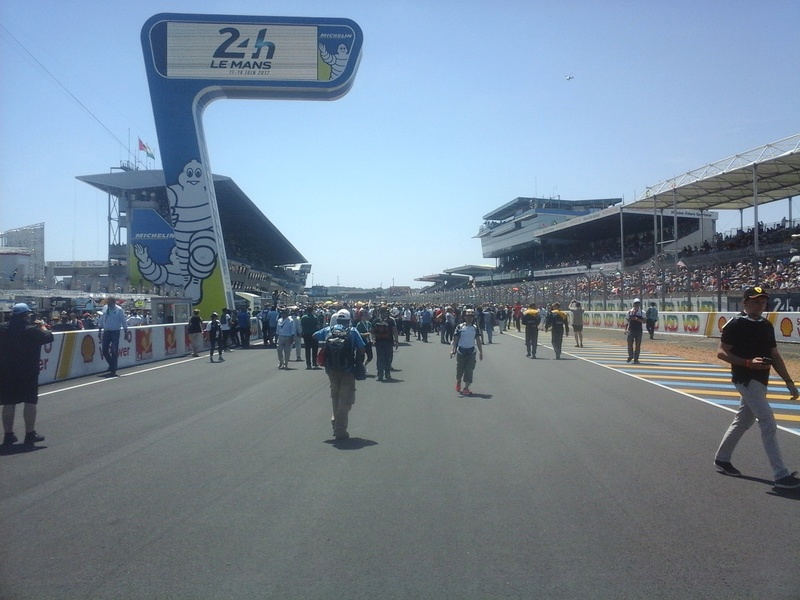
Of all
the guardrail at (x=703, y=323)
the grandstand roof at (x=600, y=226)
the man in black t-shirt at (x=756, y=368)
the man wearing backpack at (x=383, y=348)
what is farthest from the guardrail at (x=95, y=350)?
the grandstand roof at (x=600, y=226)

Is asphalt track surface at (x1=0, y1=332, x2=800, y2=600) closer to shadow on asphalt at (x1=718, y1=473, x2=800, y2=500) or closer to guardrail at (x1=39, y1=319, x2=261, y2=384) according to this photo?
shadow on asphalt at (x1=718, y1=473, x2=800, y2=500)

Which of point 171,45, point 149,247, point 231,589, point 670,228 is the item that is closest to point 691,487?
point 231,589

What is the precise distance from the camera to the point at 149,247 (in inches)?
1559

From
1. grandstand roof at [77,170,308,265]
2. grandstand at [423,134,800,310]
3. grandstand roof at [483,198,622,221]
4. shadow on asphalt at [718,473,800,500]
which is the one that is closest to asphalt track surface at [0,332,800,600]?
shadow on asphalt at [718,473,800,500]

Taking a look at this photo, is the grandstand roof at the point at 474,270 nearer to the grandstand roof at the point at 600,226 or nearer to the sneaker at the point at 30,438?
the grandstand roof at the point at 600,226

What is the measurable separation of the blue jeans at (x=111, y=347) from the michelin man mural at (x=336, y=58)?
71.7ft

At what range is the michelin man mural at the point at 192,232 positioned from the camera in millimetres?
35781

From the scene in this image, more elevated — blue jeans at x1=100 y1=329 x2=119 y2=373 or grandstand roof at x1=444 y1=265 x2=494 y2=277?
grandstand roof at x1=444 y1=265 x2=494 y2=277

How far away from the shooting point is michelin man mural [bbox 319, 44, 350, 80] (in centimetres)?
3519

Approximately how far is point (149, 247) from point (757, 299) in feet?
122

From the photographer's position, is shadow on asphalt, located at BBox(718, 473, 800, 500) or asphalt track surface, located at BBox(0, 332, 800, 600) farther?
shadow on asphalt, located at BBox(718, 473, 800, 500)

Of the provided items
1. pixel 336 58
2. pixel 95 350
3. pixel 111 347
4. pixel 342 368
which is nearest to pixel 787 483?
pixel 342 368

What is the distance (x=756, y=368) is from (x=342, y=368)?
14.9 ft

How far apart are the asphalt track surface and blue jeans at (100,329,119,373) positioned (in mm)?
5710
